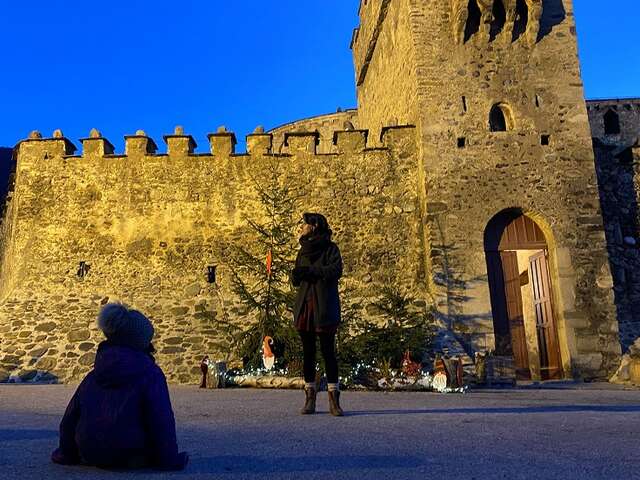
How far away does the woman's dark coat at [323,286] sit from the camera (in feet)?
13.8

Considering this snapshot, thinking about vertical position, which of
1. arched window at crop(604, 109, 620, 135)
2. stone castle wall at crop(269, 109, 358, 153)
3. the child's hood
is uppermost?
stone castle wall at crop(269, 109, 358, 153)

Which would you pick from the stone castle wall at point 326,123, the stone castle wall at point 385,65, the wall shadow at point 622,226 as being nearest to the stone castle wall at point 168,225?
the stone castle wall at point 385,65

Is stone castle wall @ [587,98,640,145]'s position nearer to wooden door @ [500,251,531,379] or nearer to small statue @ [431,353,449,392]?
wooden door @ [500,251,531,379]

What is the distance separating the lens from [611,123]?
2106 cm

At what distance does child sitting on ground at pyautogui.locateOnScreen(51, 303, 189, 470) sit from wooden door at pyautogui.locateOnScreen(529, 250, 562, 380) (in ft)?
31.4

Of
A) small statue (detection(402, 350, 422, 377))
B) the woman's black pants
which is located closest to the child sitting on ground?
the woman's black pants

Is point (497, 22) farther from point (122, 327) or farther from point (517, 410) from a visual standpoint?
point (122, 327)

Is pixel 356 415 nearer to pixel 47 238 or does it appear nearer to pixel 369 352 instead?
pixel 369 352

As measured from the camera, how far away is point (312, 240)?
4.40 m

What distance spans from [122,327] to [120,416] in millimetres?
395

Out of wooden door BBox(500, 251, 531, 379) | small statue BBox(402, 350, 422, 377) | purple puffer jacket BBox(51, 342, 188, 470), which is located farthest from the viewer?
wooden door BBox(500, 251, 531, 379)

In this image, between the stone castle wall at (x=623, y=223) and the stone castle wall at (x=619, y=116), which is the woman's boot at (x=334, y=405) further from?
the stone castle wall at (x=619, y=116)

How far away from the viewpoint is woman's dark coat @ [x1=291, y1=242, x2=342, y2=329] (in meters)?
4.21

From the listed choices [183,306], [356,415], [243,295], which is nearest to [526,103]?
[243,295]
